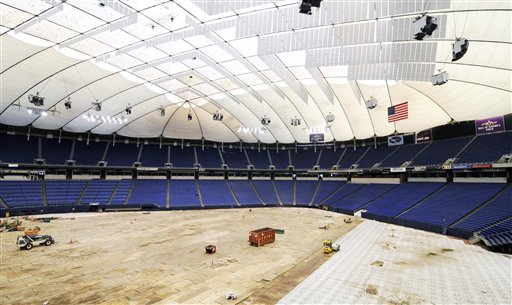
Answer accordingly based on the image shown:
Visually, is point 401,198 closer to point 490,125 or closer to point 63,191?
point 490,125

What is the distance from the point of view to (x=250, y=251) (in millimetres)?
20906

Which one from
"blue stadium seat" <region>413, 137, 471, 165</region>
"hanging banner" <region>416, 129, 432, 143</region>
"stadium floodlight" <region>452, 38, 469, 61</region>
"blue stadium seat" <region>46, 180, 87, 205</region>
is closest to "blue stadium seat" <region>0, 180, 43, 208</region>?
"blue stadium seat" <region>46, 180, 87, 205</region>

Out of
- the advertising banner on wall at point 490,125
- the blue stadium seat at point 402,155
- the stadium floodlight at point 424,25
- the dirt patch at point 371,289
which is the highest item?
the stadium floodlight at point 424,25

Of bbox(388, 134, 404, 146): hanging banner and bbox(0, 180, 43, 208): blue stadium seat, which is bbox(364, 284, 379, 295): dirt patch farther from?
bbox(0, 180, 43, 208): blue stadium seat

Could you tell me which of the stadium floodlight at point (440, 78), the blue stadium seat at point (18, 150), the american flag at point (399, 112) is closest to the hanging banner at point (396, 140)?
the american flag at point (399, 112)

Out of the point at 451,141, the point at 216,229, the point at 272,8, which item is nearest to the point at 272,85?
the point at 272,8

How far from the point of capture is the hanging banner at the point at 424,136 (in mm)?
43812

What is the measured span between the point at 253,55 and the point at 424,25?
1470cm

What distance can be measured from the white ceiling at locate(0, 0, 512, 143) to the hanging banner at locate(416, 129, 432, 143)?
14.8 feet

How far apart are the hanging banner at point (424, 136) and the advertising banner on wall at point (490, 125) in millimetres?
7003

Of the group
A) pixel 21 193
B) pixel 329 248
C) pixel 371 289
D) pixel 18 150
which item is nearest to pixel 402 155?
pixel 329 248

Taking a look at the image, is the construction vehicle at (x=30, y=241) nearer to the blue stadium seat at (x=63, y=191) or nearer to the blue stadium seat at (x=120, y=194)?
the blue stadium seat at (x=63, y=191)

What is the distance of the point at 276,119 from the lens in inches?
1802

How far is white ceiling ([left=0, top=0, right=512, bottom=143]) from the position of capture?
17719 millimetres
